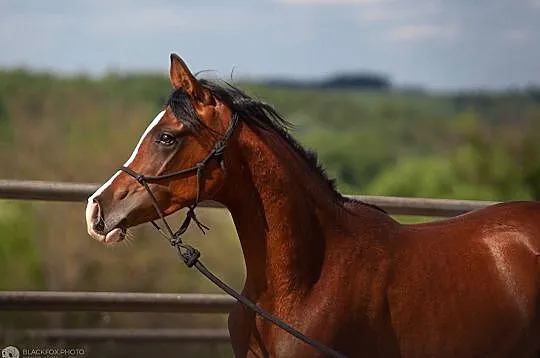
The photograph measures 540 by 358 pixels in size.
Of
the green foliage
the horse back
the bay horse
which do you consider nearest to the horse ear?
the bay horse

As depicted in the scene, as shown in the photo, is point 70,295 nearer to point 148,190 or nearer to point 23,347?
point 23,347

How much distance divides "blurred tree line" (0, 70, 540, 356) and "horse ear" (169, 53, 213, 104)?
31 centimetres

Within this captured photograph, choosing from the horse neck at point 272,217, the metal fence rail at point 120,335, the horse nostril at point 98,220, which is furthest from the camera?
the metal fence rail at point 120,335

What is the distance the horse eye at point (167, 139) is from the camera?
133 inches

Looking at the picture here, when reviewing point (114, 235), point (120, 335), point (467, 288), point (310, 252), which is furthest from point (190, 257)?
point (120, 335)

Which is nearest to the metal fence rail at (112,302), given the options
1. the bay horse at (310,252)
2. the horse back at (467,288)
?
the bay horse at (310,252)

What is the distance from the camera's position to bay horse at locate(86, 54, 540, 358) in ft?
11.1

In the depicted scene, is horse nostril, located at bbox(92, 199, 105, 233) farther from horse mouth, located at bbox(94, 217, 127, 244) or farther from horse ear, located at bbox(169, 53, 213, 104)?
horse ear, located at bbox(169, 53, 213, 104)

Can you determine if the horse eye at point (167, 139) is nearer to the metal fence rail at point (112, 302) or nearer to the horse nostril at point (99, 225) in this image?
the horse nostril at point (99, 225)

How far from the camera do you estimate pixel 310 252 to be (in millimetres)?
3508

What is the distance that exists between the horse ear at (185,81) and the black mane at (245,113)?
0.07 feet

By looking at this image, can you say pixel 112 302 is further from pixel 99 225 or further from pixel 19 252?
pixel 19 252

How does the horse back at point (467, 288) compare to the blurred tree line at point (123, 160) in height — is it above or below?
above

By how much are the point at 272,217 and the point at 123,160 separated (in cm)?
1021
